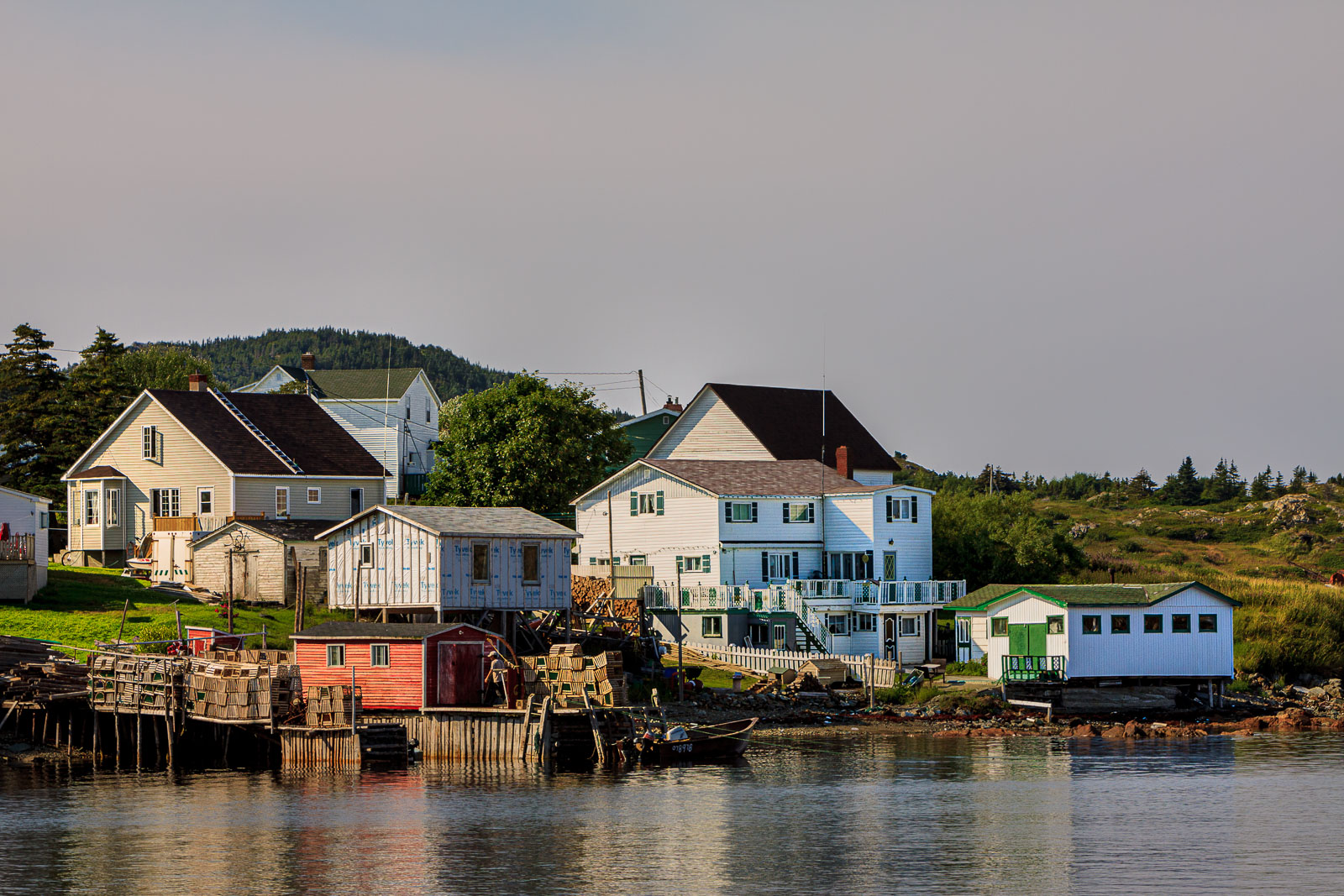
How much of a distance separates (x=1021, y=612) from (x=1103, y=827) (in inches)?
1107

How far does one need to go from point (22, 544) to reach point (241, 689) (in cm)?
1832

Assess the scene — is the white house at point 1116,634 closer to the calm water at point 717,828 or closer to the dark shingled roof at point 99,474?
the calm water at point 717,828

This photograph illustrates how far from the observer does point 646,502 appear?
8569cm

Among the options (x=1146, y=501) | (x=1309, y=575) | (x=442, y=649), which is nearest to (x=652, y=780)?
(x=442, y=649)

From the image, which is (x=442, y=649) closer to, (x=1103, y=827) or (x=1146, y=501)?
(x=1103, y=827)

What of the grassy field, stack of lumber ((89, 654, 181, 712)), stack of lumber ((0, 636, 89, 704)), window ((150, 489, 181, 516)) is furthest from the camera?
window ((150, 489, 181, 516))

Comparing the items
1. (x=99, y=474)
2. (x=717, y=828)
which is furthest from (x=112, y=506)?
(x=717, y=828)

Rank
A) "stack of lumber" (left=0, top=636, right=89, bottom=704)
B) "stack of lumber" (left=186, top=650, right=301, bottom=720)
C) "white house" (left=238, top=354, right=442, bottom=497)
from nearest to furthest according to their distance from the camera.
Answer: "stack of lumber" (left=186, top=650, right=301, bottom=720), "stack of lumber" (left=0, top=636, right=89, bottom=704), "white house" (left=238, top=354, right=442, bottom=497)

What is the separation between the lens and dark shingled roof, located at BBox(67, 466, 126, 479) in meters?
83.7

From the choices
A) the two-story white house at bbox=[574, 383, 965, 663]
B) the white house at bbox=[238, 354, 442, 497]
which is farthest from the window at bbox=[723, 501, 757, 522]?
the white house at bbox=[238, 354, 442, 497]

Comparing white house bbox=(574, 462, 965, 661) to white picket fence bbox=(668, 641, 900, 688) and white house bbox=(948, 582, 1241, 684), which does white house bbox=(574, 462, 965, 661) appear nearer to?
white picket fence bbox=(668, 641, 900, 688)

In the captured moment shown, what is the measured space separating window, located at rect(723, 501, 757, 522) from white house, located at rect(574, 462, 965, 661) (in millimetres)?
60

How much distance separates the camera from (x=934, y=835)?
4222cm

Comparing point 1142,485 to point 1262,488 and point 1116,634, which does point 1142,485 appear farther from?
point 1116,634
